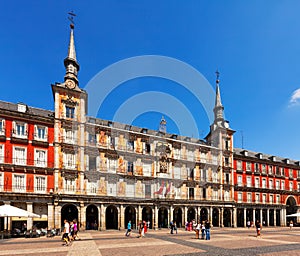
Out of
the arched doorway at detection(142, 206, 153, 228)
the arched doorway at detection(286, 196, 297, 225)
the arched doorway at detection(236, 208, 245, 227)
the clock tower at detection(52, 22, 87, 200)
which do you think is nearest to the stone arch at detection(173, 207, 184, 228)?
the arched doorway at detection(142, 206, 153, 228)

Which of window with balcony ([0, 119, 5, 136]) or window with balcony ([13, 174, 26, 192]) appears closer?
window with balcony ([13, 174, 26, 192])

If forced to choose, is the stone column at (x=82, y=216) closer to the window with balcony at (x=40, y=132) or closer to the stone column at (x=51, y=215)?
the stone column at (x=51, y=215)

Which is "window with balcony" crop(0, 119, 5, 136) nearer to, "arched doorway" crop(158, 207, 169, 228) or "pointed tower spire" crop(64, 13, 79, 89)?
"pointed tower spire" crop(64, 13, 79, 89)

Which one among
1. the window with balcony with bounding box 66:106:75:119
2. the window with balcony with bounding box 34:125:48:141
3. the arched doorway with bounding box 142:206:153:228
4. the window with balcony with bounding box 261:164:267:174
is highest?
the window with balcony with bounding box 66:106:75:119

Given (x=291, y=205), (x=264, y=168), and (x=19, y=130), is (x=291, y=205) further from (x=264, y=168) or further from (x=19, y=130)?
(x=19, y=130)

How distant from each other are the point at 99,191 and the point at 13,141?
507 inches

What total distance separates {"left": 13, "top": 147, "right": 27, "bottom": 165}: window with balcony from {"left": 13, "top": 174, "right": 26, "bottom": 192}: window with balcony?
157cm

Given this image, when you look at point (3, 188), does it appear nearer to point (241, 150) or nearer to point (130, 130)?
point (130, 130)

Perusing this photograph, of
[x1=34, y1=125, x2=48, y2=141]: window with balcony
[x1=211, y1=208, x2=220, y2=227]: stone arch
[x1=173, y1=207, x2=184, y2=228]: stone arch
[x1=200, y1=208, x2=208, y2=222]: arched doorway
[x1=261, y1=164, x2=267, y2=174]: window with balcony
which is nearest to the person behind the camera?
[x1=34, y1=125, x2=48, y2=141]: window with balcony

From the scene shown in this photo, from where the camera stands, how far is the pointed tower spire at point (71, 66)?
37719mm

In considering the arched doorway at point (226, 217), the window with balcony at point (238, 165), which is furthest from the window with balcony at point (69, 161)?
the window with balcony at point (238, 165)

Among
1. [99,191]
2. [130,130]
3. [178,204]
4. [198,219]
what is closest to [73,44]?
[130,130]

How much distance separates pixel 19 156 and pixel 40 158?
8.10ft

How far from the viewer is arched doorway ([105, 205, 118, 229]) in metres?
38.7
